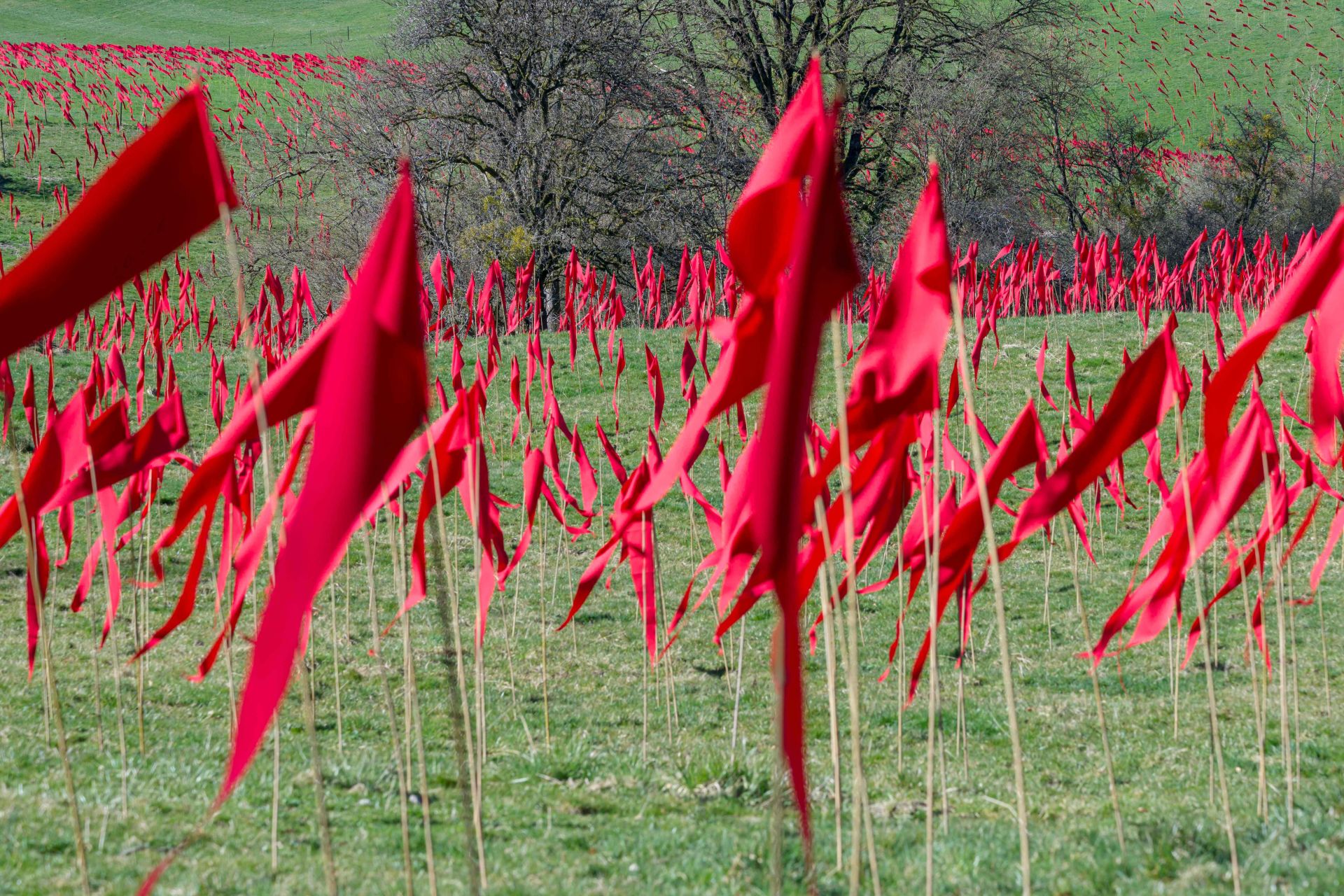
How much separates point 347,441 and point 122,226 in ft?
1.80

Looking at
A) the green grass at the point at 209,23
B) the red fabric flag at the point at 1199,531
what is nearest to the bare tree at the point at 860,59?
the red fabric flag at the point at 1199,531

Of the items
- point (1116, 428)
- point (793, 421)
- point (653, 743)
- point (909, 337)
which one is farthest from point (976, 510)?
point (653, 743)

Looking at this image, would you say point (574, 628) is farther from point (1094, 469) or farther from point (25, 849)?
point (1094, 469)

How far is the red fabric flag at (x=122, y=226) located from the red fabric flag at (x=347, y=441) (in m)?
0.33

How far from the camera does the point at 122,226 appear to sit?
5.61 feet

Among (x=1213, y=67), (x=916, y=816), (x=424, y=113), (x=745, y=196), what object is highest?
(x=1213, y=67)

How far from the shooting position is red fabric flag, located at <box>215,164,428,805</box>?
1356 millimetres

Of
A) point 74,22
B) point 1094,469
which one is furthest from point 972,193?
point 74,22

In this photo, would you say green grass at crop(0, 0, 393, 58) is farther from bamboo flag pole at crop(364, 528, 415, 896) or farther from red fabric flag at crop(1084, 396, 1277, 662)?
red fabric flag at crop(1084, 396, 1277, 662)

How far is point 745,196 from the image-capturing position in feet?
6.35

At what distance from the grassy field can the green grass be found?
5700cm

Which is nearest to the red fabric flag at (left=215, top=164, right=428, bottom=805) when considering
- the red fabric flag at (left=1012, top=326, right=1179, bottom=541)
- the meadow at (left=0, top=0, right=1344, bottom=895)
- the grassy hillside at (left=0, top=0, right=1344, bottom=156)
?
the meadow at (left=0, top=0, right=1344, bottom=895)

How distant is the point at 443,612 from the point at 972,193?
2817cm

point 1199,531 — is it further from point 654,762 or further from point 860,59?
point 860,59
